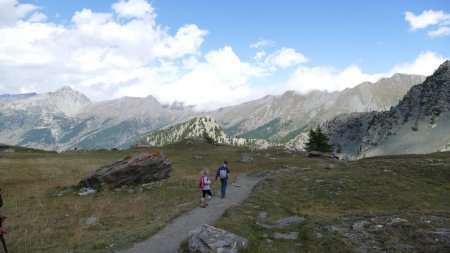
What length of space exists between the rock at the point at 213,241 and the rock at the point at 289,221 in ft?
23.2

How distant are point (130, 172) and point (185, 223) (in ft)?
72.8

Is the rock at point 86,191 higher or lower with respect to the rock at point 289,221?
higher

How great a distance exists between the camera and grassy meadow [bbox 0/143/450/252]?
22.7 m

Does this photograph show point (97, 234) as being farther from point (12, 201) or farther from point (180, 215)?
point (12, 201)

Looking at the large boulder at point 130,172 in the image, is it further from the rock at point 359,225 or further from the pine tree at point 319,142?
the pine tree at point 319,142

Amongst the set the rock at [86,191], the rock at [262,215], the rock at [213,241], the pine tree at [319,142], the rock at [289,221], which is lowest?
the rock at [289,221]

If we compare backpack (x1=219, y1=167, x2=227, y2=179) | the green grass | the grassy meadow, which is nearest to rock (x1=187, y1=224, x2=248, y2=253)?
the green grass

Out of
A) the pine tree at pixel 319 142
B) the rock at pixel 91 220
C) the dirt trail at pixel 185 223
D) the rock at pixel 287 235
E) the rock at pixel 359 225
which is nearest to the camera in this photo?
the dirt trail at pixel 185 223

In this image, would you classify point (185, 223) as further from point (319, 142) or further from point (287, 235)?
point (319, 142)

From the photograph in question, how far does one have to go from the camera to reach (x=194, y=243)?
2028cm

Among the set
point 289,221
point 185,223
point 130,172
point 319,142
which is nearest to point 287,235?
point 289,221

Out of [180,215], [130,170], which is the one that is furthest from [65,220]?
[130,170]

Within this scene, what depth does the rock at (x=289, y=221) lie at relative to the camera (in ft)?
90.5

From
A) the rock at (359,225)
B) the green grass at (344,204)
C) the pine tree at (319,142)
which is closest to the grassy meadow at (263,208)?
the green grass at (344,204)
